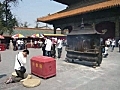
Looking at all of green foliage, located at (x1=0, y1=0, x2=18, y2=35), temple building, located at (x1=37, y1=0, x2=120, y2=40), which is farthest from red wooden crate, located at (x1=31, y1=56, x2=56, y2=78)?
green foliage, located at (x1=0, y1=0, x2=18, y2=35)

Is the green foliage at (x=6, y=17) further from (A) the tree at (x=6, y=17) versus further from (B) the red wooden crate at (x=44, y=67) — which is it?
(B) the red wooden crate at (x=44, y=67)

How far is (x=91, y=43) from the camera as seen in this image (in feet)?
28.6

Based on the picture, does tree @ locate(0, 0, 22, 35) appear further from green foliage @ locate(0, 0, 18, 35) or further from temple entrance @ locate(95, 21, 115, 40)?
temple entrance @ locate(95, 21, 115, 40)

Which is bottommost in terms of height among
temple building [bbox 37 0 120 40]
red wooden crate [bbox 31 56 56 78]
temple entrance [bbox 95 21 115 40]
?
red wooden crate [bbox 31 56 56 78]

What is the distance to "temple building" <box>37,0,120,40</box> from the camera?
58.2ft

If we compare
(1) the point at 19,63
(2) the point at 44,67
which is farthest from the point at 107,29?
(1) the point at 19,63

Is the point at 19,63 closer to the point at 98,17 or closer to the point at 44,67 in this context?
the point at 44,67

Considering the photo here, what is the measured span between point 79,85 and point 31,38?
2421cm

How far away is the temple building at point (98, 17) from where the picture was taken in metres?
17.7

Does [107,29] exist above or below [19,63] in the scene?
above

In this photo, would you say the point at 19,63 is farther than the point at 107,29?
No

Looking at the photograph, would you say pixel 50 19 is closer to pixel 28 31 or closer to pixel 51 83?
pixel 28 31

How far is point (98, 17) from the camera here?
63.7 ft

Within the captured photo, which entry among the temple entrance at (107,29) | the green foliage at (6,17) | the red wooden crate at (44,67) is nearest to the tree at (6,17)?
the green foliage at (6,17)
